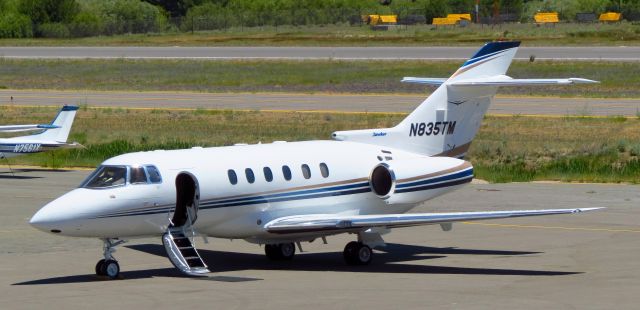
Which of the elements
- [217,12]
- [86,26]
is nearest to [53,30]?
[86,26]

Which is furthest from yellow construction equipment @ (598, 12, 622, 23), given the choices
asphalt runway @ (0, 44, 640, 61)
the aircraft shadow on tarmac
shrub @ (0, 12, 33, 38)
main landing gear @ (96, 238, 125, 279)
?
main landing gear @ (96, 238, 125, 279)

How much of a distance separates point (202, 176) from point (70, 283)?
307 centimetres

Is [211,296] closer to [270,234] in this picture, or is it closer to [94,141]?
[270,234]

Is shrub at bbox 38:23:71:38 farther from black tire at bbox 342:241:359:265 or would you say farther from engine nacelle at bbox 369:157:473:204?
black tire at bbox 342:241:359:265

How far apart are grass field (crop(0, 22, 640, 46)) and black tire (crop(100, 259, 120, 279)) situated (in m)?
83.3

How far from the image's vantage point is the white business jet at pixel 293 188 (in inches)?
894

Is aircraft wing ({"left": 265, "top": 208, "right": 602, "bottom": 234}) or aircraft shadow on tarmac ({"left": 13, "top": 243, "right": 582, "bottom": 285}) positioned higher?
aircraft wing ({"left": 265, "top": 208, "right": 602, "bottom": 234})

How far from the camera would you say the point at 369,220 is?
77.7ft

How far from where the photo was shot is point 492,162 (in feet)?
143

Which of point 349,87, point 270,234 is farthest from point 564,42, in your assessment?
point 270,234

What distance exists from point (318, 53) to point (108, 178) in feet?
257

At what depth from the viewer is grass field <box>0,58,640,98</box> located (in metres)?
72.9

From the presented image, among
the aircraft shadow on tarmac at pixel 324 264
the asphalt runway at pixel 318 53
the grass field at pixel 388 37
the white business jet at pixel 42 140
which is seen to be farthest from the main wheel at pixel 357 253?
the grass field at pixel 388 37

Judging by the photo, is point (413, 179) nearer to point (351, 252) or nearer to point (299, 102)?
point (351, 252)
